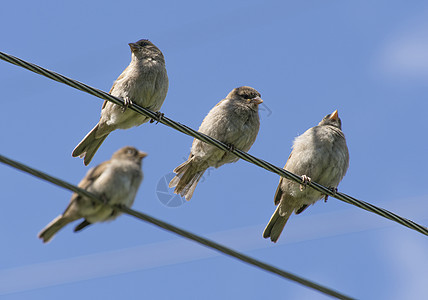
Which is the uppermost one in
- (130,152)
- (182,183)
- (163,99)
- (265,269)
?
(163,99)

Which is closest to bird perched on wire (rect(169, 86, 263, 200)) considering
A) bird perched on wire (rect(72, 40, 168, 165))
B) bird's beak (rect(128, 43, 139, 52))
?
bird perched on wire (rect(72, 40, 168, 165))

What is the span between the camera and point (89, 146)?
991cm

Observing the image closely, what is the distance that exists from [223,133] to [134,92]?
4.26 ft

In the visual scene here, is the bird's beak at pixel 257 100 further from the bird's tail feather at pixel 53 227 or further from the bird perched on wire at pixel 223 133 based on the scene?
the bird's tail feather at pixel 53 227

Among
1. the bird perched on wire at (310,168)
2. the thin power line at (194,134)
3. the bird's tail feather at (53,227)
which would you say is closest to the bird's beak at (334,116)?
the bird perched on wire at (310,168)

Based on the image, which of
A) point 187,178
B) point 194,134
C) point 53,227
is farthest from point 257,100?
point 53,227

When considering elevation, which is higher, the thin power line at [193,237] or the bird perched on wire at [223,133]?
the bird perched on wire at [223,133]

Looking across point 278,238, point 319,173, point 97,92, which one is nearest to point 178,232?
point 97,92

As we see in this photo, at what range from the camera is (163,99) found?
9406 mm

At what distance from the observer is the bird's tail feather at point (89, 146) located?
387 inches

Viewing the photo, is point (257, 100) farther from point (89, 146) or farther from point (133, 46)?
point (89, 146)

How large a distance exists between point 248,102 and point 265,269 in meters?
4.71

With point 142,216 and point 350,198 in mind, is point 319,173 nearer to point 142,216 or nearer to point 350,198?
point 350,198

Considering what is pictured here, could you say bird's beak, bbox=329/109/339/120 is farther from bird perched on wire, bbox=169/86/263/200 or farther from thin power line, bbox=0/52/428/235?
thin power line, bbox=0/52/428/235
